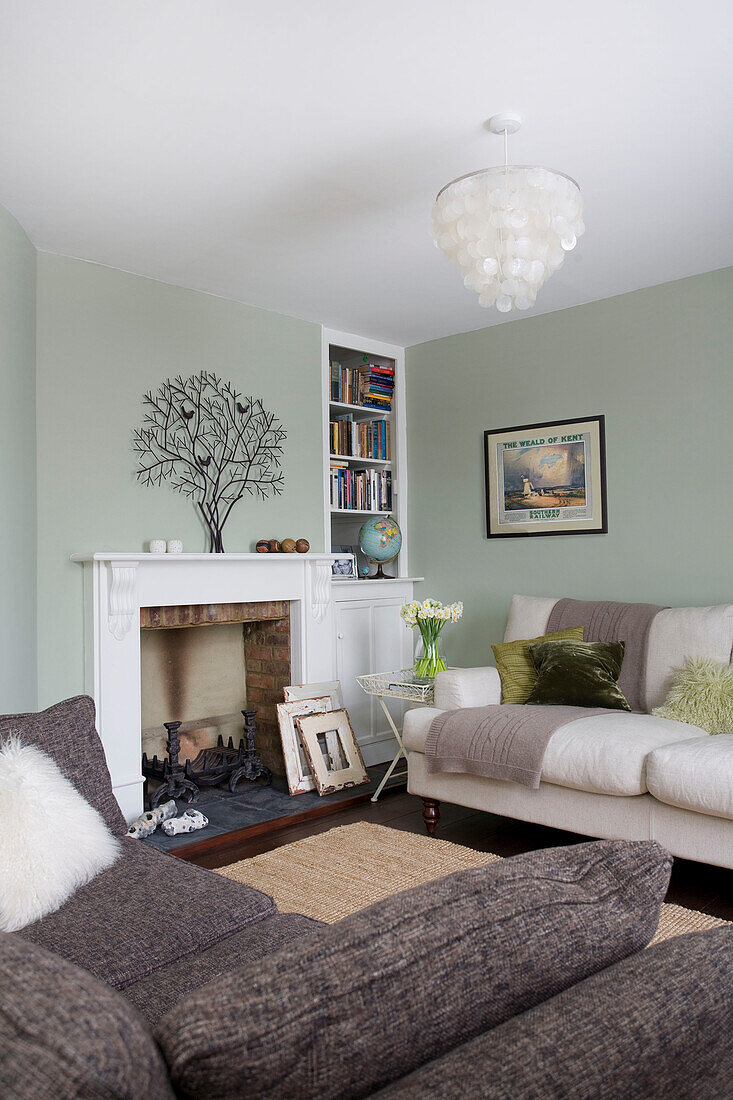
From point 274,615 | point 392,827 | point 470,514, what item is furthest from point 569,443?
point 392,827

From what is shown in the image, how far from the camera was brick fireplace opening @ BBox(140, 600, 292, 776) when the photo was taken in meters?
4.30

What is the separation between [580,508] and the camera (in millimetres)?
4441

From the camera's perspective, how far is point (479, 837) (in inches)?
141

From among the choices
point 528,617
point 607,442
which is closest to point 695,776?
point 528,617

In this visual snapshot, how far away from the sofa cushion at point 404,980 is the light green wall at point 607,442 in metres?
3.41

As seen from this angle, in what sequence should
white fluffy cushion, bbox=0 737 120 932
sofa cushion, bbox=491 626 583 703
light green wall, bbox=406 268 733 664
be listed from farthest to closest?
light green wall, bbox=406 268 733 664 < sofa cushion, bbox=491 626 583 703 < white fluffy cushion, bbox=0 737 120 932

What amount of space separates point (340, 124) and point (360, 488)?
266cm

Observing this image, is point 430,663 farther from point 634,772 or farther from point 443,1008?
point 443,1008

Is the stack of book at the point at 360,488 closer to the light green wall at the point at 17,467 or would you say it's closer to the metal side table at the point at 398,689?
the metal side table at the point at 398,689

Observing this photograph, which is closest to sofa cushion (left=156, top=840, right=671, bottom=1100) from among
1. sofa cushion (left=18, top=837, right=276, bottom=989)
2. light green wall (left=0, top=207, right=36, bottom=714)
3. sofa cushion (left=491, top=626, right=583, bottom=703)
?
sofa cushion (left=18, top=837, right=276, bottom=989)

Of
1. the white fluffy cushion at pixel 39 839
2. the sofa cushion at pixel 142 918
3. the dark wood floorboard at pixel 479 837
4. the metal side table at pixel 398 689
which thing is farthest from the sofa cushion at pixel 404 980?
the metal side table at pixel 398 689

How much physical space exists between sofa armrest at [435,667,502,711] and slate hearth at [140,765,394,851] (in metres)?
0.84

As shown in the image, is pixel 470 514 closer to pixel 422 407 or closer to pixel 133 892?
pixel 422 407

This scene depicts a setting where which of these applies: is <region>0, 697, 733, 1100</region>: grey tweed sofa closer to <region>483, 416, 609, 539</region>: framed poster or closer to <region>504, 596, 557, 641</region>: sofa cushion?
<region>504, 596, 557, 641</region>: sofa cushion
